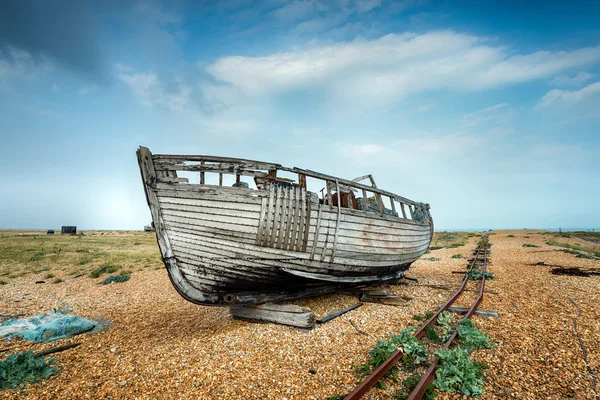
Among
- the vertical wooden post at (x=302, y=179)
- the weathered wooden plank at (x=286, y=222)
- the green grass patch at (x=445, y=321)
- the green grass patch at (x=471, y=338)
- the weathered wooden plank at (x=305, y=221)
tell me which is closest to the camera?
the green grass patch at (x=471, y=338)

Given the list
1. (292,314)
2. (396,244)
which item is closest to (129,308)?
(292,314)

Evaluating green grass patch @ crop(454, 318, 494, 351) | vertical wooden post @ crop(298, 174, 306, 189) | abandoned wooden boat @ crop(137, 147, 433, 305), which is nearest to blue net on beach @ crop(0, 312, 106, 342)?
abandoned wooden boat @ crop(137, 147, 433, 305)

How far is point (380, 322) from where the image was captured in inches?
273

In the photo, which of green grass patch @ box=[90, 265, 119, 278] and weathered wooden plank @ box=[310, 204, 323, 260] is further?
green grass patch @ box=[90, 265, 119, 278]

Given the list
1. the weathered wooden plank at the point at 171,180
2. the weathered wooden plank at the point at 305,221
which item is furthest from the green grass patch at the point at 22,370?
the weathered wooden plank at the point at 305,221

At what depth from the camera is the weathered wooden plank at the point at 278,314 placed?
6523 mm

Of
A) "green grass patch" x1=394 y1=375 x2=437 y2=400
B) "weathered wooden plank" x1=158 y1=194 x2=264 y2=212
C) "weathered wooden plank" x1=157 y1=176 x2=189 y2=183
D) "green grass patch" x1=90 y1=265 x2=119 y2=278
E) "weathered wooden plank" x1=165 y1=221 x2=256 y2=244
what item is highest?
"weathered wooden plank" x1=157 y1=176 x2=189 y2=183

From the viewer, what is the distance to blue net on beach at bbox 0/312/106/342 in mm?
6766

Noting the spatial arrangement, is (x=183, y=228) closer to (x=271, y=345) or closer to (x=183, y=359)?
(x=183, y=359)

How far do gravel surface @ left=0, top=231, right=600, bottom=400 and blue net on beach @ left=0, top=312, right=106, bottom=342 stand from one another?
32cm

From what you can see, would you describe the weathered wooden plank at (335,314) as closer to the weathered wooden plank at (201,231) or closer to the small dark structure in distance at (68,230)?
the weathered wooden plank at (201,231)

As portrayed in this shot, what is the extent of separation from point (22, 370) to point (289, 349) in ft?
15.2

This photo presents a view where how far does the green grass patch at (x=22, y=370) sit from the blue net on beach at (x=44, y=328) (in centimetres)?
201

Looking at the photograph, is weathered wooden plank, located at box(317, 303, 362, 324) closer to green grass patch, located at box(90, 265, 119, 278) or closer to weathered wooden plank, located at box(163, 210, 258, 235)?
weathered wooden plank, located at box(163, 210, 258, 235)
